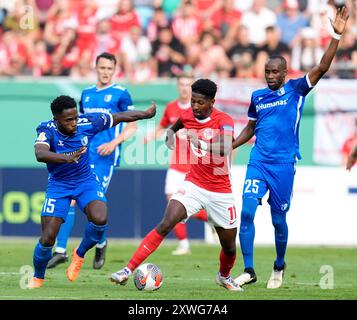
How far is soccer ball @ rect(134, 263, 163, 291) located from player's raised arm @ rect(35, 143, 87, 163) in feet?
4.73

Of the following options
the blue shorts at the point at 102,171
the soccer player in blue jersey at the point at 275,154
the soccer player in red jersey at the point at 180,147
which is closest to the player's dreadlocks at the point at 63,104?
the soccer player in blue jersey at the point at 275,154

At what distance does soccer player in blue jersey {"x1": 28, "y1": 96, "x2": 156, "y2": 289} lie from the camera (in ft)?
38.2

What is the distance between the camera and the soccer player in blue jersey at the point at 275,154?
491 inches

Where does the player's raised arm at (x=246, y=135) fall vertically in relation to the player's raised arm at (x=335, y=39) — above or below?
below

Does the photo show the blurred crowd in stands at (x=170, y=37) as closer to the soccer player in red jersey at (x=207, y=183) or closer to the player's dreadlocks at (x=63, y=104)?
the soccer player in red jersey at (x=207, y=183)

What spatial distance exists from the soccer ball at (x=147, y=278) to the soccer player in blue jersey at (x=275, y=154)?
136cm

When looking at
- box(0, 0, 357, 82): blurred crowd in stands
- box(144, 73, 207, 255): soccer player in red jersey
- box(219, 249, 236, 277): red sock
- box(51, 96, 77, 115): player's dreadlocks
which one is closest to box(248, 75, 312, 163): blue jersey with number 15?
box(219, 249, 236, 277): red sock

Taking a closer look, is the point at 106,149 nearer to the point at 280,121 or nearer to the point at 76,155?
the point at 280,121

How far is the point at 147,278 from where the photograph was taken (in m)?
11.5

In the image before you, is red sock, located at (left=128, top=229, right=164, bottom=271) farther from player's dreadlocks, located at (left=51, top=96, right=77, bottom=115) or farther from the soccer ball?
player's dreadlocks, located at (left=51, top=96, right=77, bottom=115)

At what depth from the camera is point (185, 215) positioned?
11.7 m

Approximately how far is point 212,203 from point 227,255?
0.67m
